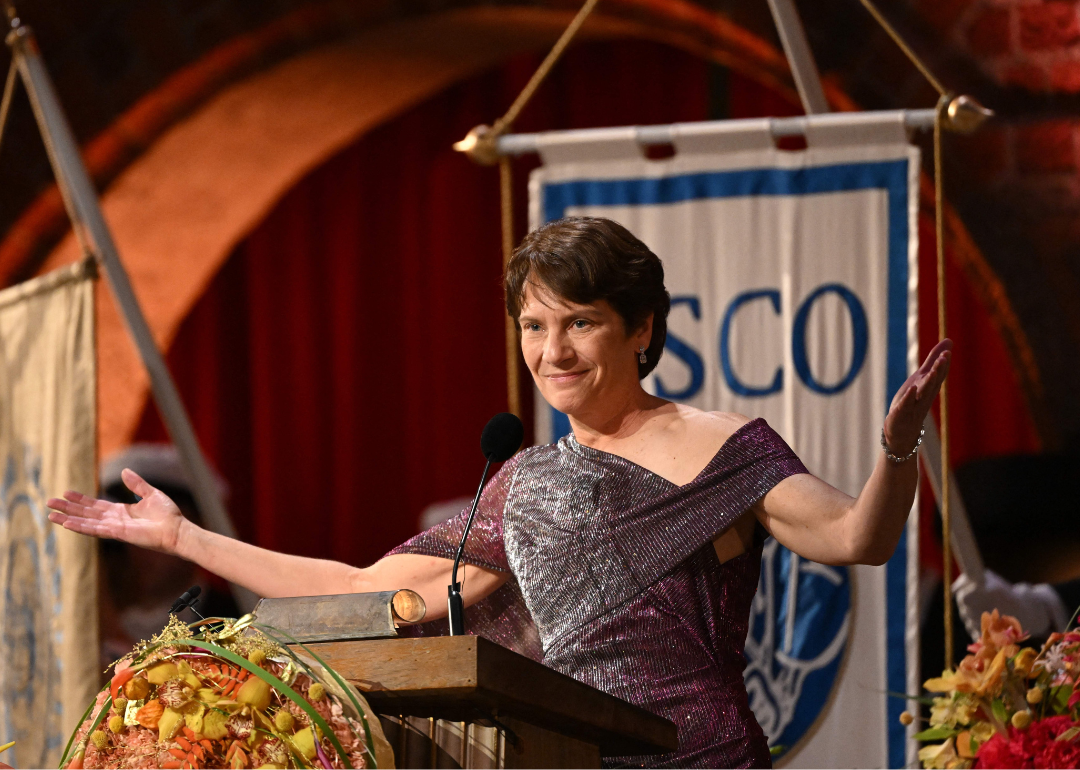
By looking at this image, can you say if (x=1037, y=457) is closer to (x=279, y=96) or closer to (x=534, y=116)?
(x=534, y=116)

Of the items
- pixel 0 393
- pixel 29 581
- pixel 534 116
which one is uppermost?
pixel 534 116

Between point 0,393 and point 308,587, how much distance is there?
185 cm

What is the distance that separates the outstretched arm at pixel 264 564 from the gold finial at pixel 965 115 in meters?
1.51

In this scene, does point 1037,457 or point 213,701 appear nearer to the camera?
point 213,701

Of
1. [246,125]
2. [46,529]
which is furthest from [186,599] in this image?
[246,125]

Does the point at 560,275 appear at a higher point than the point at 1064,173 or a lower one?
lower

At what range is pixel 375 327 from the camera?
5.01 m

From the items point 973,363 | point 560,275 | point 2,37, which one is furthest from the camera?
point 2,37

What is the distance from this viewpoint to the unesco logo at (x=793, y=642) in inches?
112

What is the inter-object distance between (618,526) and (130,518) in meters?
0.72

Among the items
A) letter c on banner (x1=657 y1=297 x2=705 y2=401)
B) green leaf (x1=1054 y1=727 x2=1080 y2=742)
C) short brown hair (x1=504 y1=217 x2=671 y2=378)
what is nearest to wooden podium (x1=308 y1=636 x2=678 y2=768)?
green leaf (x1=1054 y1=727 x2=1080 y2=742)

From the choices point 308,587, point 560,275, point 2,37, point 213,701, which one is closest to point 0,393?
point 2,37

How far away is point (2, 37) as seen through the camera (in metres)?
4.44

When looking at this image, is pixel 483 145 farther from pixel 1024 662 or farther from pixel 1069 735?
pixel 1069 735
